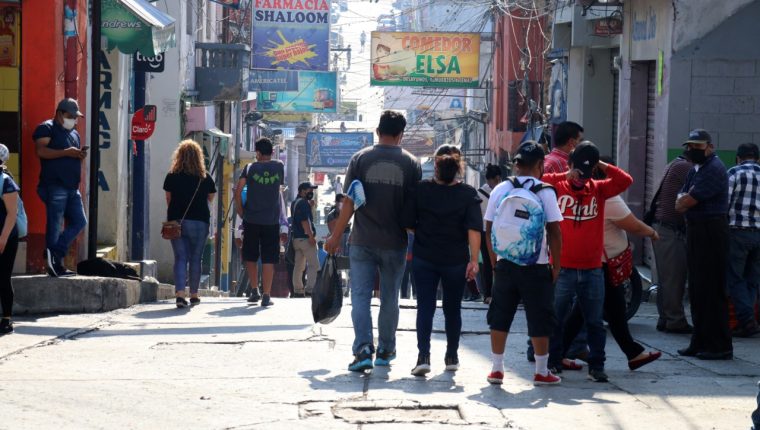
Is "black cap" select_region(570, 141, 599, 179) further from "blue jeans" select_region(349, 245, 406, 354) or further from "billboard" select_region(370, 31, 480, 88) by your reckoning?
"billboard" select_region(370, 31, 480, 88)

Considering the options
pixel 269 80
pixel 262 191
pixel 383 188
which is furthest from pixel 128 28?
pixel 269 80

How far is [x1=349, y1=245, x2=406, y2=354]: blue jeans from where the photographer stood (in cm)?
905

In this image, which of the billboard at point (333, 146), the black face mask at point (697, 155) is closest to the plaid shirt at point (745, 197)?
the black face mask at point (697, 155)

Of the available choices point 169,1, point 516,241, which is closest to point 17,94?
point 516,241

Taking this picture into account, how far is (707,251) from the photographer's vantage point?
995 centimetres

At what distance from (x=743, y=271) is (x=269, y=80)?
2410 centimetres

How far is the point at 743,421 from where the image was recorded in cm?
740

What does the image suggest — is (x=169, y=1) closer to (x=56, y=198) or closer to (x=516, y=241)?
(x=56, y=198)

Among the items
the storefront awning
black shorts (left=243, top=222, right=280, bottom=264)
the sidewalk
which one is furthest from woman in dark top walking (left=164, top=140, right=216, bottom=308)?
the storefront awning

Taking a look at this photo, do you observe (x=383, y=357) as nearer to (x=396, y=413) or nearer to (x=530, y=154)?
(x=396, y=413)

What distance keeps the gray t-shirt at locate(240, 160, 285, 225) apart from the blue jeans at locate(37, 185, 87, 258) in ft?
6.36

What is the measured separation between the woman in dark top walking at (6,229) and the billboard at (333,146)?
38.0 m

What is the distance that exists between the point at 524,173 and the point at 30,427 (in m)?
3.62

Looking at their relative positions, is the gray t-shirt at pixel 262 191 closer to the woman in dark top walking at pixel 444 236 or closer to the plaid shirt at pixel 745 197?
the plaid shirt at pixel 745 197
